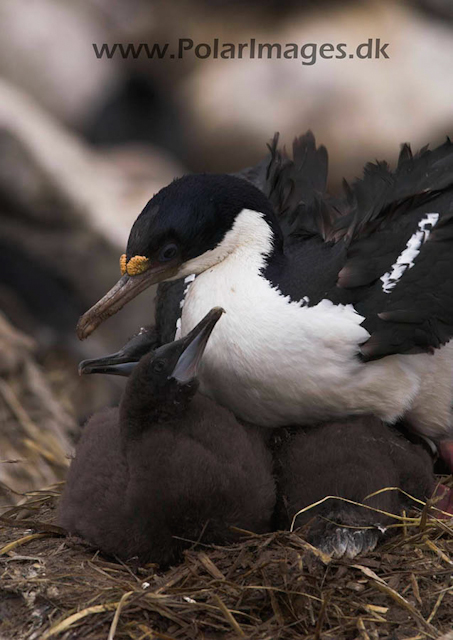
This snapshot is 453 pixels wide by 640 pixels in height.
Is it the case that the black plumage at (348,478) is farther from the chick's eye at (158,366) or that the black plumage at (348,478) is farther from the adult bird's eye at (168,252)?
the adult bird's eye at (168,252)

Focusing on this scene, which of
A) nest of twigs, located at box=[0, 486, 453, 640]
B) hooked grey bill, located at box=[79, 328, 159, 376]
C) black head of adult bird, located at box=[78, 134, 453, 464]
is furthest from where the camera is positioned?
hooked grey bill, located at box=[79, 328, 159, 376]

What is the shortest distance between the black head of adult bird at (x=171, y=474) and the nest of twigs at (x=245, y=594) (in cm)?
7

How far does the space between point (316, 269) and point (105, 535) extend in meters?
1.10

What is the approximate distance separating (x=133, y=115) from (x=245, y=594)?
528 centimetres

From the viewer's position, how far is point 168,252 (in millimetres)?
3250

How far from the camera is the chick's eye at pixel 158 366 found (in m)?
3.02

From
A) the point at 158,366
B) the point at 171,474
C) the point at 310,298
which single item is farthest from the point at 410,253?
the point at 171,474

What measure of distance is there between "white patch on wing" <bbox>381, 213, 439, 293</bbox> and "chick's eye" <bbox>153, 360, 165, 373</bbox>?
77 cm

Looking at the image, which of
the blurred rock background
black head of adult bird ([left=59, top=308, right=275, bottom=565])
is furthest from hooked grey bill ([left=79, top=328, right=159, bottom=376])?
the blurred rock background

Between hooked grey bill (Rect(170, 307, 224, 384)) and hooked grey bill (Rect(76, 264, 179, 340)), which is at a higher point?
hooked grey bill (Rect(76, 264, 179, 340))

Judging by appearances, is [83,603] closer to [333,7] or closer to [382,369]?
[382,369]

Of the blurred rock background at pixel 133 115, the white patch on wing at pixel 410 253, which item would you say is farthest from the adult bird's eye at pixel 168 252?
the blurred rock background at pixel 133 115

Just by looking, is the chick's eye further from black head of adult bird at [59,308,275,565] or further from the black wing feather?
the black wing feather

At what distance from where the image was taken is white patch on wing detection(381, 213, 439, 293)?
326cm
